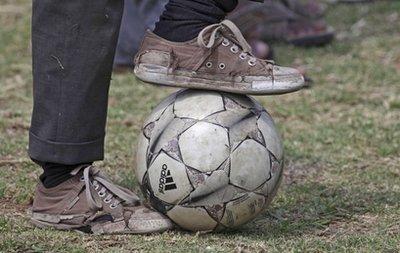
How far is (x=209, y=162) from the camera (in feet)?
12.4

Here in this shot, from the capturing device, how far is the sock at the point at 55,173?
13.0ft

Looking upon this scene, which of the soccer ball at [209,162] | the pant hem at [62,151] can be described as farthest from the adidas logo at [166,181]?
the pant hem at [62,151]

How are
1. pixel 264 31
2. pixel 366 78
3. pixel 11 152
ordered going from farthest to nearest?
pixel 264 31 → pixel 366 78 → pixel 11 152

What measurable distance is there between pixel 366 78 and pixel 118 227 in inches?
159

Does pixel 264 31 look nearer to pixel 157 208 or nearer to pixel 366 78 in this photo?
pixel 366 78

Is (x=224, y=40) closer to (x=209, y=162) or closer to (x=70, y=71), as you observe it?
(x=209, y=162)

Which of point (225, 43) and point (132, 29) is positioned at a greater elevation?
point (225, 43)

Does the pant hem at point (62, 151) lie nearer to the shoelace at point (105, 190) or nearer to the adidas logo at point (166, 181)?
the shoelace at point (105, 190)

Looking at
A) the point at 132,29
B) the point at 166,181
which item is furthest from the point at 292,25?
the point at 166,181

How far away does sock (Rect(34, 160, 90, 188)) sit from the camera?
13.0ft

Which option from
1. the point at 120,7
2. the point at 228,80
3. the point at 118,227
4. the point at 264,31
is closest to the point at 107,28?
the point at 120,7

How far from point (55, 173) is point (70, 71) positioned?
1.53 feet

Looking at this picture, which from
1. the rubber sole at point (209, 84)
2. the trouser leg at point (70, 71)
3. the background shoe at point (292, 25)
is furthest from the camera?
the background shoe at point (292, 25)

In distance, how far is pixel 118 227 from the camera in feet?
12.9
